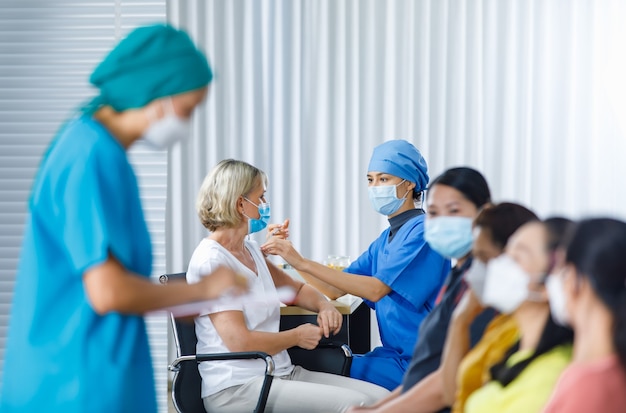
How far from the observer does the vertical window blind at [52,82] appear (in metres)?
4.72

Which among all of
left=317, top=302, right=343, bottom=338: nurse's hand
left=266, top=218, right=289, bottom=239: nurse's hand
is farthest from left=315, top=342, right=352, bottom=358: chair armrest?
left=266, top=218, right=289, bottom=239: nurse's hand

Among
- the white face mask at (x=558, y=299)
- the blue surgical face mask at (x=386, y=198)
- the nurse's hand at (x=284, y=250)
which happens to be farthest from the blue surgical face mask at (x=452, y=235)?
the blue surgical face mask at (x=386, y=198)

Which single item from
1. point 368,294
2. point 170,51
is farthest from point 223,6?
point 170,51

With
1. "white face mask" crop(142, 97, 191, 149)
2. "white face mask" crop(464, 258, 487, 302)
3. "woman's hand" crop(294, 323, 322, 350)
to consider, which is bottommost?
"woman's hand" crop(294, 323, 322, 350)

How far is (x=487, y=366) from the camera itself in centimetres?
166

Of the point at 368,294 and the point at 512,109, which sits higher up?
the point at 512,109

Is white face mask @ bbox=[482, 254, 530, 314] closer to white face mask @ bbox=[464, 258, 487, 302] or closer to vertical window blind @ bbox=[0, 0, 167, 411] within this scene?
white face mask @ bbox=[464, 258, 487, 302]

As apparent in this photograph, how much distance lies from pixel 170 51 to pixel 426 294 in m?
1.57

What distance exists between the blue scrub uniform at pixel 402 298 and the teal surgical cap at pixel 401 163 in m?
0.20

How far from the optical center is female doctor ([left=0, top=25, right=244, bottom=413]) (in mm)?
1538

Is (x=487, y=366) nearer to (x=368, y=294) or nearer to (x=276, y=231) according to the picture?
(x=368, y=294)

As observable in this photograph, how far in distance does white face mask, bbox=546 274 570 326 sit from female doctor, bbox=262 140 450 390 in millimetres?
1486

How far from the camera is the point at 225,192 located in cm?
287

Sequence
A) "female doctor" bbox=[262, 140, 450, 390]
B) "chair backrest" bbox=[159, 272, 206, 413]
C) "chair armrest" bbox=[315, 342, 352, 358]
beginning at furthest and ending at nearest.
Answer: "chair armrest" bbox=[315, 342, 352, 358] < "female doctor" bbox=[262, 140, 450, 390] < "chair backrest" bbox=[159, 272, 206, 413]
